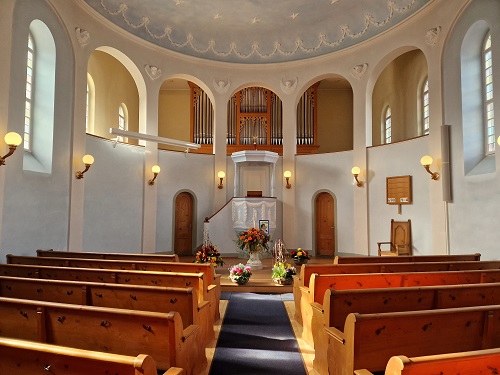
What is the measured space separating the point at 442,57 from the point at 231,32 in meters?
6.40

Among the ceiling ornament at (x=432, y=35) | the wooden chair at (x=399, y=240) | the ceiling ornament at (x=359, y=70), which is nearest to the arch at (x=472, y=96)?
the ceiling ornament at (x=432, y=35)

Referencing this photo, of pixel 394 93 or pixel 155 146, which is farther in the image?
pixel 394 93

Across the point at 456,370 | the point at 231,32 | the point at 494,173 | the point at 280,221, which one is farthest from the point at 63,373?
the point at 231,32

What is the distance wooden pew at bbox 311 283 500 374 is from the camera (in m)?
3.00

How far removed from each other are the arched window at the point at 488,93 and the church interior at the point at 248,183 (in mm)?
48

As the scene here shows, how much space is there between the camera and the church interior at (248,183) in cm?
255

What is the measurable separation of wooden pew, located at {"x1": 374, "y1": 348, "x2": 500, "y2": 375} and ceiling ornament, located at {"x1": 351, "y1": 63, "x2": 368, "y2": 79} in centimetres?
1023

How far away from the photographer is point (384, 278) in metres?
4.04

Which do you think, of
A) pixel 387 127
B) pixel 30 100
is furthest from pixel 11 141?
pixel 387 127

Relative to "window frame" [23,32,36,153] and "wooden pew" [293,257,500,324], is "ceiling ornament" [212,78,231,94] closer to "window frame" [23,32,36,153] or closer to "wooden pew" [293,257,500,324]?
"window frame" [23,32,36,153]

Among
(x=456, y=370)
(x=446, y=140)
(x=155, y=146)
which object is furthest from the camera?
(x=155, y=146)

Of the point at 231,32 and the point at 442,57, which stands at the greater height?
the point at 231,32

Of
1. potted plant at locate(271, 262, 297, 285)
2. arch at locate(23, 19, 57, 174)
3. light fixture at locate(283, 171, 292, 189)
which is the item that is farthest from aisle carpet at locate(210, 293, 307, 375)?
light fixture at locate(283, 171, 292, 189)

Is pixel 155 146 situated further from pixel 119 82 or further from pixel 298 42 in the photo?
pixel 298 42
